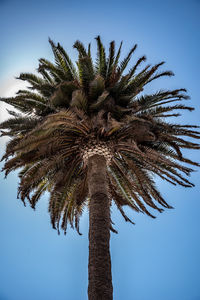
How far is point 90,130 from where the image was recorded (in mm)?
8102

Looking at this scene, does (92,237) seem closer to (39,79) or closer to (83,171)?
(83,171)

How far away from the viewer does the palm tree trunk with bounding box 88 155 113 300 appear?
5016 millimetres

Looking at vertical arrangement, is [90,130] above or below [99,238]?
above

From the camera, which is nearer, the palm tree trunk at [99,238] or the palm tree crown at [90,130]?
the palm tree trunk at [99,238]

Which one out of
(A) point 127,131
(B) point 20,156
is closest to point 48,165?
(B) point 20,156

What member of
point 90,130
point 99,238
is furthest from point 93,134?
point 99,238

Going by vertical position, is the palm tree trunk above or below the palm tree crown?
below

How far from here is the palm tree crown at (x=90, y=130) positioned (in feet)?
24.5

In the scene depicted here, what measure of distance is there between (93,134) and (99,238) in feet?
11.1

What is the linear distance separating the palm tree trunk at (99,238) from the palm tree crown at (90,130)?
1.10m

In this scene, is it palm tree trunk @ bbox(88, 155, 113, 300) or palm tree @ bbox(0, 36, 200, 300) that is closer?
palm tree trunk @ bbox(88, 155, 113, 300)

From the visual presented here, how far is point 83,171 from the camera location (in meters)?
9.43

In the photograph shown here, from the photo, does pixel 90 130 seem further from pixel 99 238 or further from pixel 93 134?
pixel 99 238

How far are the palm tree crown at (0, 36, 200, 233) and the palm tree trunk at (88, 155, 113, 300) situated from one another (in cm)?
110
